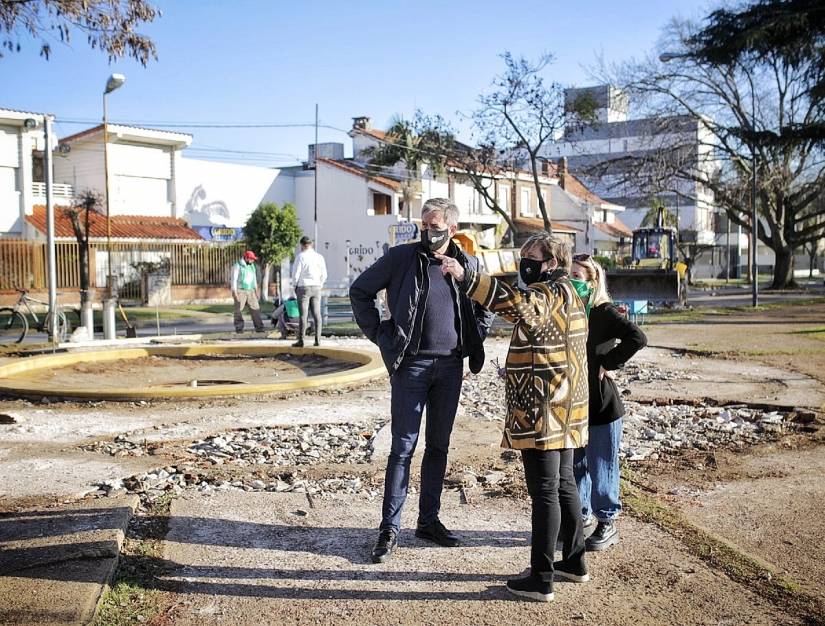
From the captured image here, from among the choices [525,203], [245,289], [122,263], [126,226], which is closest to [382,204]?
[525,203]

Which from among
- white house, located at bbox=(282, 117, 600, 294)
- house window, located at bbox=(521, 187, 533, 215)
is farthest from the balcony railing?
house window, located at bbox=(521, 187, 533, 215)

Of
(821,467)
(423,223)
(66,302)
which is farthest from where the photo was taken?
(66,302)

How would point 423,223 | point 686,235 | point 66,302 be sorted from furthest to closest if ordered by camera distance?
1. point 686,235
2. point 66,302
3. point 423,223

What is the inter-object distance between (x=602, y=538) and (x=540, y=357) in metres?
1.41

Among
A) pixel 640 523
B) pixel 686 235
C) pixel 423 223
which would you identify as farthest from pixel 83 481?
pixel 686 235

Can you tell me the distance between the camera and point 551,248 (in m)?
4.69

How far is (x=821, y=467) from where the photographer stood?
24.0 ft

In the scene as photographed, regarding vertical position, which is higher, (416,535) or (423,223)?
(423,223)

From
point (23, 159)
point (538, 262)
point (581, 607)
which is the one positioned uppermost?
point (23, 159)

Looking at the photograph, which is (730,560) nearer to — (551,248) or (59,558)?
(551,248)

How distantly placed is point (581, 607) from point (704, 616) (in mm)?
564

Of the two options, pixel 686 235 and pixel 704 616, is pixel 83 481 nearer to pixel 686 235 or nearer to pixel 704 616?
pixel 704 616

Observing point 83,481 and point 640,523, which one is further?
point 83,481

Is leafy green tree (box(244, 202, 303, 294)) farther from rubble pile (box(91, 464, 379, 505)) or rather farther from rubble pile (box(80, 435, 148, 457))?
rubble pile (box(91, 464, 379, 505))
